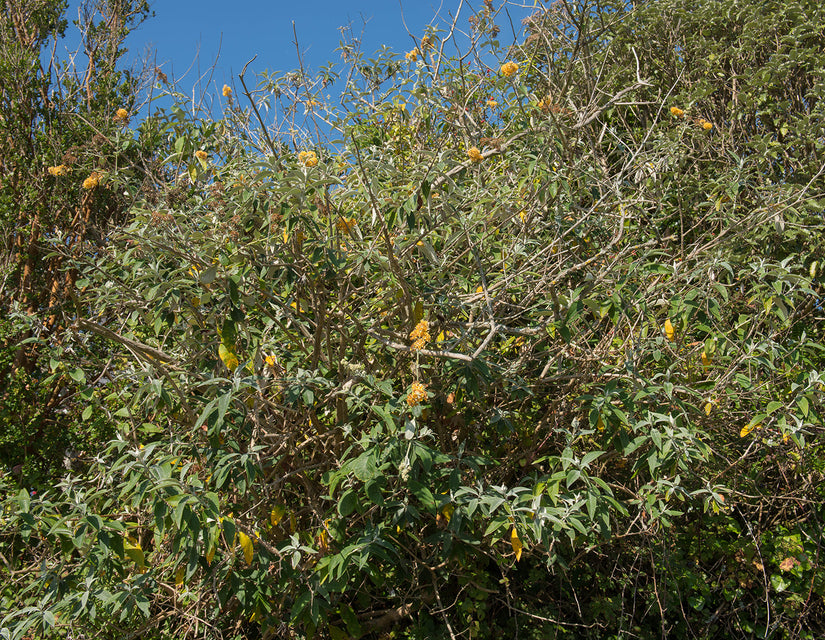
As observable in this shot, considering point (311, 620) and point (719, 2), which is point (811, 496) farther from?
point (719, 2)

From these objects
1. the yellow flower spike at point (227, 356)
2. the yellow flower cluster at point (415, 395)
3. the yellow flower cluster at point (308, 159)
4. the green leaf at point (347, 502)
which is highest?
the yellow flower cluster at point (308, 159)

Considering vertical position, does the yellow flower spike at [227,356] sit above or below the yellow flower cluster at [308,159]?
below

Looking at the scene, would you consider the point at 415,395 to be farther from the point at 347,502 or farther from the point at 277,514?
the point at 277,514

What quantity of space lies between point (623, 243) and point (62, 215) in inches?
153

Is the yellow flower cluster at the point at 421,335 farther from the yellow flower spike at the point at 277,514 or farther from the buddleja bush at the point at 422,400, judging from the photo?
the yellow flower spike at the point at 277,514

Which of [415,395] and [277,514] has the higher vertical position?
[415,395]

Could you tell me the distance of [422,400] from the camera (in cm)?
229

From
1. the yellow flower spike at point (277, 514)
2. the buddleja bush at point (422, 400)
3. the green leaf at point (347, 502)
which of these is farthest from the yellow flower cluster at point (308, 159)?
the yellow flower spike at point (277, 514)

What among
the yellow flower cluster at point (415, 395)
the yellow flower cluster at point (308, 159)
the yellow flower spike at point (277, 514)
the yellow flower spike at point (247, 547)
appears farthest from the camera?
the yellow flower spike at point (277, 514)

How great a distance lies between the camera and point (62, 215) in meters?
4.71

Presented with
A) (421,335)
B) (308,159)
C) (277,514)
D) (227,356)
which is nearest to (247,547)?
(277,514)

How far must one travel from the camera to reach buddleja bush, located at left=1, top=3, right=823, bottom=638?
2160 millimetres

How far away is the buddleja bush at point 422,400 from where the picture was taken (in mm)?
2160

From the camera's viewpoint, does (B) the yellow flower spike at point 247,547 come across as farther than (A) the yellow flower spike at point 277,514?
No
